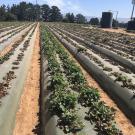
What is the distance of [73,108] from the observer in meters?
9.53

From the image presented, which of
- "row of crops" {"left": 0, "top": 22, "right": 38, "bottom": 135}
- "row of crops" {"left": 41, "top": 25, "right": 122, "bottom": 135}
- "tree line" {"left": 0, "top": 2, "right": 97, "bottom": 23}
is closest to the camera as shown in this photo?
"row of crops" {"left": 41, "top": 25, "right": 122, "bottom": 135}

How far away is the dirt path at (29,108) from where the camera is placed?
361 inches

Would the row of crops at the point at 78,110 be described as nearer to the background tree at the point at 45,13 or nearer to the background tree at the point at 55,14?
the background tree at the point at 55,14

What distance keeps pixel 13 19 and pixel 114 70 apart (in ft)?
360

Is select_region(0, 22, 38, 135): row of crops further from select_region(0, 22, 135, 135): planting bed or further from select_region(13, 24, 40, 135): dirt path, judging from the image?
select_region(13, 24, 40, 135): dirt path

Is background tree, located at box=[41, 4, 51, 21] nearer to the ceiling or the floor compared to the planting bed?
nearer to the floor

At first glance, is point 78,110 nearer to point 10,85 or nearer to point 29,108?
point 29,108

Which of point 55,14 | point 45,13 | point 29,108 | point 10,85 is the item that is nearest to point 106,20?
point 55,14

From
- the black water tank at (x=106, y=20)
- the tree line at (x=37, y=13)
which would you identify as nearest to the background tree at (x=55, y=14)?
the tree line at (x=37, y=13)

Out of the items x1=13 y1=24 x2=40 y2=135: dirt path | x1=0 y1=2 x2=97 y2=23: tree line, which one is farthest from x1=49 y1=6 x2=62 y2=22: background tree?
x1=13 y1=24 x2=40 y2=135: dirt path

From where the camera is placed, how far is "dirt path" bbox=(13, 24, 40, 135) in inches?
361

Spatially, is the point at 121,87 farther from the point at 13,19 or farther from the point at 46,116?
the point at 13,19

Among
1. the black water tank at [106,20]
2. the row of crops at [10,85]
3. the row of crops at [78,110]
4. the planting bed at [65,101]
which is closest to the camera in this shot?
the row of crops at [78,110]

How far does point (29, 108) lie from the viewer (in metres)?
10.9
